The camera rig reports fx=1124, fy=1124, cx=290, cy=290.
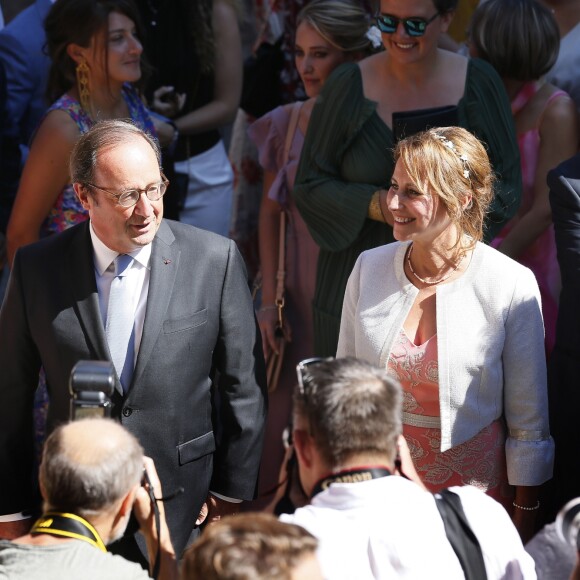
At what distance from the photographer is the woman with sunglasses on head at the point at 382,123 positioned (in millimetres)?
4191

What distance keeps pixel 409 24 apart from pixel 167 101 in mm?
1666

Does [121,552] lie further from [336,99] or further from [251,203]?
[251,203]

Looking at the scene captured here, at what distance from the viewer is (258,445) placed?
140 inches

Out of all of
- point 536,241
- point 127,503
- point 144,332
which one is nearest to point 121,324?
point 144,332

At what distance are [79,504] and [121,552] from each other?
3.40 ft

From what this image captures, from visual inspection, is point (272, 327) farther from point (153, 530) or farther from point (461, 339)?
point (153, 530)

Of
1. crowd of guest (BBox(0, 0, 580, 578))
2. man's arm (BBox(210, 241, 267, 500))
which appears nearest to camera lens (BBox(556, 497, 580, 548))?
crowd of guest (BBox(0, 0, 580, 578))

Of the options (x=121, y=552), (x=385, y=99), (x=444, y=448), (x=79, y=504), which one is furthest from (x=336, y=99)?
(x=79, y=504)

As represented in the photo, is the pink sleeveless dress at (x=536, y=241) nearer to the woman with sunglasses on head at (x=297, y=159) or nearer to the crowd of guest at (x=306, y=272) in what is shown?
the crowd of guest at (x=306, y=272)

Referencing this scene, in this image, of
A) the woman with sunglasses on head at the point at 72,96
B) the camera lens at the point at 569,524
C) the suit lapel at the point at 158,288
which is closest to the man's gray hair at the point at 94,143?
the suit lapel at the point at 158,288

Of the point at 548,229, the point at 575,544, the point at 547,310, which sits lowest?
the point at 547,310

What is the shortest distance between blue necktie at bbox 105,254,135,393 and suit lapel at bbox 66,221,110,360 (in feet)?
0.15

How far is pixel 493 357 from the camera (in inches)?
133

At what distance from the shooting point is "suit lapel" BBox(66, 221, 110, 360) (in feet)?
10.8
